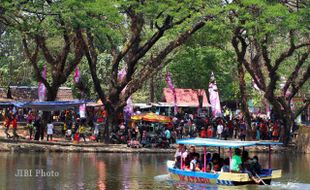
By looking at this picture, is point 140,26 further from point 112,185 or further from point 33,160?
point 112,185

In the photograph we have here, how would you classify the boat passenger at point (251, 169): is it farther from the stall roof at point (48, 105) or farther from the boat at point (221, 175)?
the stall roof at point (48, 105)

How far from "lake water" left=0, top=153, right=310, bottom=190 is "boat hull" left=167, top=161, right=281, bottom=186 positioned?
315mm

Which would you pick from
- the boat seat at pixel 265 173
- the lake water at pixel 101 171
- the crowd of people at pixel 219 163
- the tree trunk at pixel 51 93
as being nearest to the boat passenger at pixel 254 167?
the crowd of people at pixel 219 163

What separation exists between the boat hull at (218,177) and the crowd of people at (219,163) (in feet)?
0.95

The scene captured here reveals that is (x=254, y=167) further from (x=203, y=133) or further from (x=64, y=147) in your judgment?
(x=203, y=133)

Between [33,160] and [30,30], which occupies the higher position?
[30,30]

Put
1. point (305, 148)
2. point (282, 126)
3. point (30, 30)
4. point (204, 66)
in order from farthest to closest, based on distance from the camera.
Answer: point (204, 66) → point (282, 126) → point (305, 148) → point (30, 30)

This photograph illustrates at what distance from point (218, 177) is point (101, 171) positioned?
20.3 ft

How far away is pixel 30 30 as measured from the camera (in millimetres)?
36406

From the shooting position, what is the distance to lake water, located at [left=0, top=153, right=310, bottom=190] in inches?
963

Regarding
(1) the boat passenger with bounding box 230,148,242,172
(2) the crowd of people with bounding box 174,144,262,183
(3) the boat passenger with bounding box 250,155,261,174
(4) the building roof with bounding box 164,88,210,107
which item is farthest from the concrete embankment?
(4) the building roof with bounding box 164,88,210,107

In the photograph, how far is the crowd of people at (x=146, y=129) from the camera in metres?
41.8

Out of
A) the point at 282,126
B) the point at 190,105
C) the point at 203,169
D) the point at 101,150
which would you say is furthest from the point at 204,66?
the point at 203,169

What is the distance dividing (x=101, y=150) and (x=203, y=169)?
13.2m
